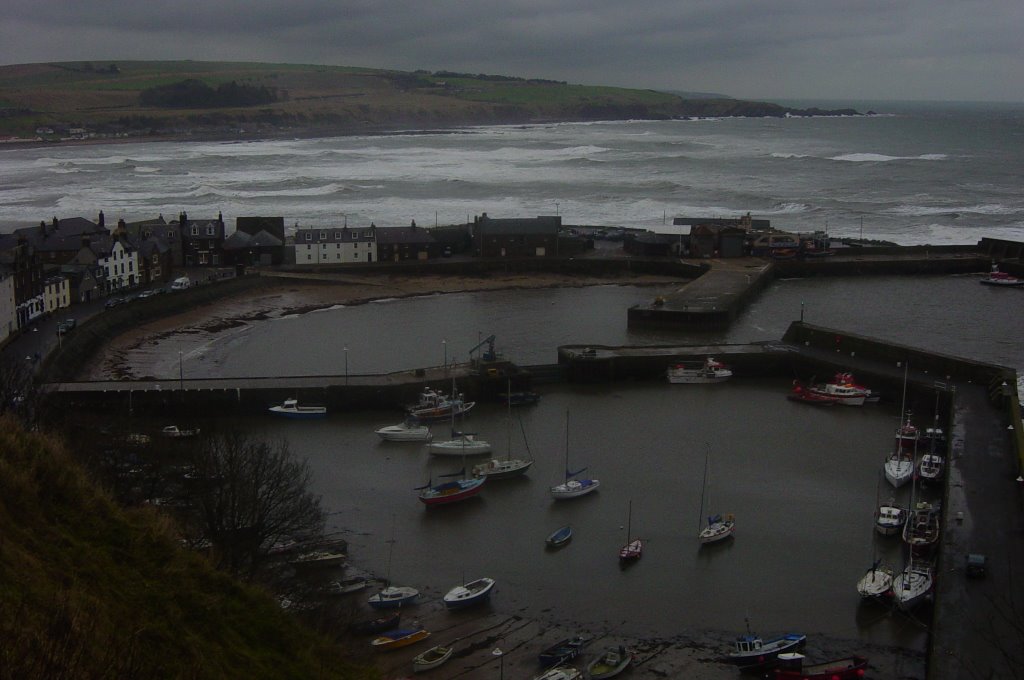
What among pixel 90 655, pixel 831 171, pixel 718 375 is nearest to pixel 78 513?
pixel 90 655

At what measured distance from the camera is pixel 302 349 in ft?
84.2

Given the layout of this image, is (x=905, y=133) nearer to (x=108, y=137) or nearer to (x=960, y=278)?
(x=108, y=137)

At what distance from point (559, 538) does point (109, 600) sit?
28.4 ft

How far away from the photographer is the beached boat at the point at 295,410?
20688 millimetres

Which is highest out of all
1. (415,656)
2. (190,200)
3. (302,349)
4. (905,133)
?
(905,133)

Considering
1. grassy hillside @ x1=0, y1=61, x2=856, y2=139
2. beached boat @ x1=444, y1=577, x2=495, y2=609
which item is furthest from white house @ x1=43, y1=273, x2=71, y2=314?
grassy hillside @ x1=0, y1=61, x2=856, y2=139

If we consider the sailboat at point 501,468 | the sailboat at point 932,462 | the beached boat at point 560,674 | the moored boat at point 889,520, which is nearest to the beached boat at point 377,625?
the beached boat at point 560,674

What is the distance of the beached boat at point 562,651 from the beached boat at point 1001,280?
→ 26264mm

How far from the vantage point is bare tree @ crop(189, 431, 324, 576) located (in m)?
12.4

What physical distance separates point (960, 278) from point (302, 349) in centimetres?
2119

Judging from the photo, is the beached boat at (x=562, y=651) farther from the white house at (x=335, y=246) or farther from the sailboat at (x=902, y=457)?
the white house at (x=335, y=246)

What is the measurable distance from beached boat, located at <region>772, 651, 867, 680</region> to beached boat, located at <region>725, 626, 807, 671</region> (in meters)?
0.12

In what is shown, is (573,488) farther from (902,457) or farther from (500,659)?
(902,457)

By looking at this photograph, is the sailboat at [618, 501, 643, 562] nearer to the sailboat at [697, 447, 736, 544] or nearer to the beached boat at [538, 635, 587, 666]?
the sailboat at [697, 447, 736, 544]
